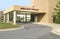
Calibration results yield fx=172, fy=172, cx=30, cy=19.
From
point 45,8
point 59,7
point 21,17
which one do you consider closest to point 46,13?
point 45,8

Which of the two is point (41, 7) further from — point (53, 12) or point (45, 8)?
point (53, 12)

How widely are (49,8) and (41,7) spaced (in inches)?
152

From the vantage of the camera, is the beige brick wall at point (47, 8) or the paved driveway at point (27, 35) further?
the beige brick wall at point (47, 8)

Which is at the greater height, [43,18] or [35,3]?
[35,3]

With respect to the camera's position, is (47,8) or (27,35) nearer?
(27,35)

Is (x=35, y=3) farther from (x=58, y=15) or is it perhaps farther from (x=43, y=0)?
(x=58, y=15)

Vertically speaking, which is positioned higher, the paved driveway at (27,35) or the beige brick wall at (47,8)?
the beige brick wall at (47,8)

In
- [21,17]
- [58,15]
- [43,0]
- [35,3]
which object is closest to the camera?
[58,15]

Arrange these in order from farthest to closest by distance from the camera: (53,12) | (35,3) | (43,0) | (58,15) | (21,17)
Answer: (21,17)
(35,3)
(43,0)
(53,12)
(58,15)

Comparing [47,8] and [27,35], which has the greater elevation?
[47,8]

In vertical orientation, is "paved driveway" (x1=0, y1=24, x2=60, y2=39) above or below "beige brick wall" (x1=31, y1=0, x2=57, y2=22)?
below

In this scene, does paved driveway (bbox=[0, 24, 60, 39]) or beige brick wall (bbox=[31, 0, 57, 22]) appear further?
beige brick wall (bbox=[31, 0, 57, 22])

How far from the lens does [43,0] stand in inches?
2372

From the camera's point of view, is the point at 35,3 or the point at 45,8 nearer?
the point at 45,8
